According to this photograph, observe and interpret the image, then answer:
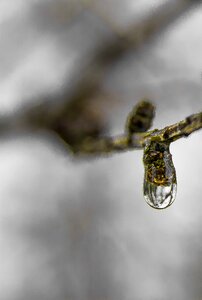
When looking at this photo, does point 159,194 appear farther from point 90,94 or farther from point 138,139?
point 90,94

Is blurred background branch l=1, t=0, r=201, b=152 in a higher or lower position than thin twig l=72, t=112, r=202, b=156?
higher

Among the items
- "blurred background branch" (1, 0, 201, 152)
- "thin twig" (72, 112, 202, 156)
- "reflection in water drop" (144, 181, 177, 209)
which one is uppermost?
"blurred background branch" (1, 0, 201, 152)

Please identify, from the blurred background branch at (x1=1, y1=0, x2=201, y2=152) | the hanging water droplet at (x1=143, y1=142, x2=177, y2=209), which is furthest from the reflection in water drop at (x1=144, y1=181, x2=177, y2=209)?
the blurred background branch at (x1=1, y1=0, x2=201, y2=152)

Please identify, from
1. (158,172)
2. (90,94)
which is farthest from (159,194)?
(90,94)

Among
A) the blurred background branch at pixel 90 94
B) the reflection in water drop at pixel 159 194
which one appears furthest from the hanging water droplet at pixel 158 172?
the blurred background branch at pixel 90 94

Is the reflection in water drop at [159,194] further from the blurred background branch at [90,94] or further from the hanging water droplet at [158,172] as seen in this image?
the blurred background branch at [90,94]

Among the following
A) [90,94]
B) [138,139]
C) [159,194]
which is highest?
[90,94]

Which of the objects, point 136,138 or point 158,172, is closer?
point 158,172

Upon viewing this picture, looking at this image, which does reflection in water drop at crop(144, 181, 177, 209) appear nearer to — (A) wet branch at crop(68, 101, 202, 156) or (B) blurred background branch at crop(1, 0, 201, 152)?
(A) wet branch at crop(68, 101, 202, 156)
